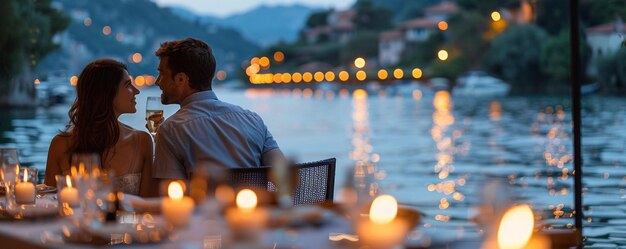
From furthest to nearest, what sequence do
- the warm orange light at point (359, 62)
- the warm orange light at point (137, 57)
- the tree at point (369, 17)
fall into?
the warm orange light at point (359, 62), the tree at point (369, 17), the warm orange light at point (137, 57)

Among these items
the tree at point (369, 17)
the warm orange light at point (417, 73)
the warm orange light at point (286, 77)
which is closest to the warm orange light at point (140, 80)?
the tree at point (369, 17)

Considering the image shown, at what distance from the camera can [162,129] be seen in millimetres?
3348

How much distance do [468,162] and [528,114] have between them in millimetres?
15838

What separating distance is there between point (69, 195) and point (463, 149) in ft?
61.0

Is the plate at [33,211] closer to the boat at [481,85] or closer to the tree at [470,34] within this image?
the tree at [470,34]

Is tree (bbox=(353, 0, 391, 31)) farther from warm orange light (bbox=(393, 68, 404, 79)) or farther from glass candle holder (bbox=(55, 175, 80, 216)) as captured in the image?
glass candle holder (bbox=(55, 175, 80, 216))

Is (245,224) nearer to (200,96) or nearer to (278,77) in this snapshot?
(200,96)

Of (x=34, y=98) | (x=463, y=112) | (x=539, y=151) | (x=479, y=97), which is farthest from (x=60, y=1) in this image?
(x=479, y=97)

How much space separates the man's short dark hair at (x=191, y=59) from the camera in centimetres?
332

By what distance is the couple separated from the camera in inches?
130

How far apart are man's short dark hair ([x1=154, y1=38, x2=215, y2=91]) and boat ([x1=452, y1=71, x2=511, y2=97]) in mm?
40301

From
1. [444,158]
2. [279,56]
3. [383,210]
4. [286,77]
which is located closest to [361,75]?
[279,56]

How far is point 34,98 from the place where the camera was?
26.6ft

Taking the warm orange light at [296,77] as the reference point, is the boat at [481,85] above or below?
below
